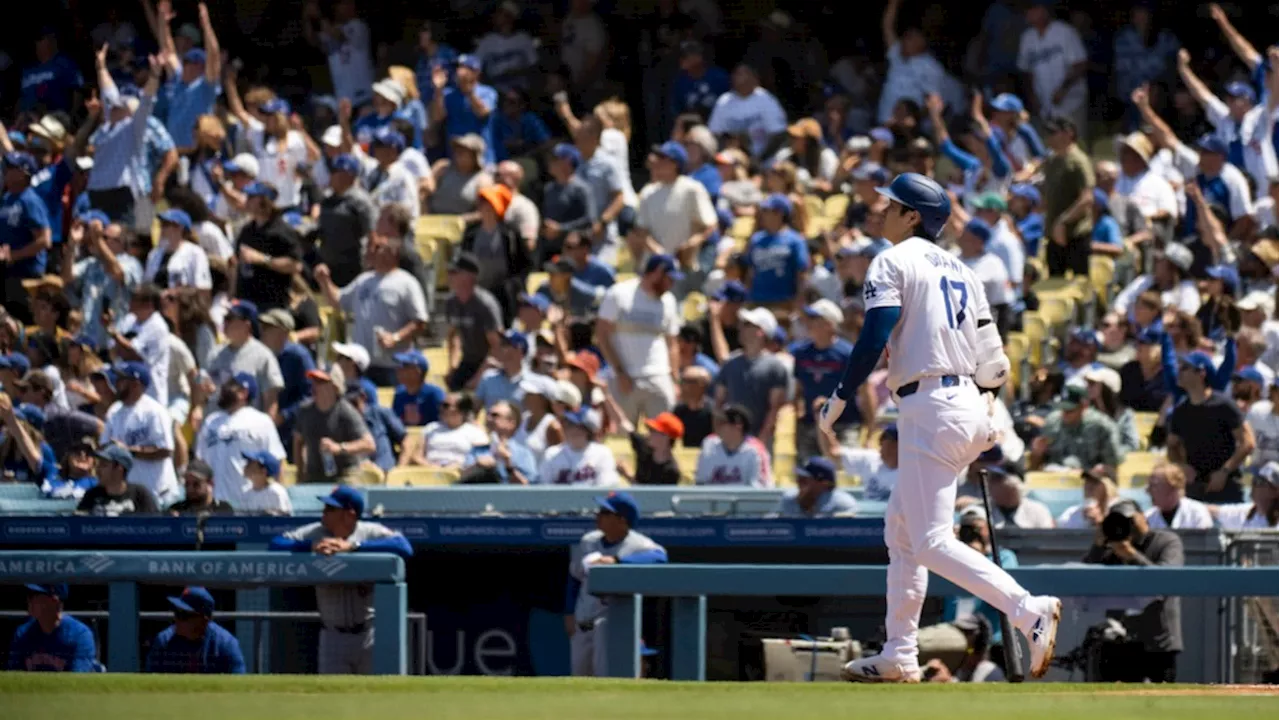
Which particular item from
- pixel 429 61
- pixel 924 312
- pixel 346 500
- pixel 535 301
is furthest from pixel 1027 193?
pixel 924 312

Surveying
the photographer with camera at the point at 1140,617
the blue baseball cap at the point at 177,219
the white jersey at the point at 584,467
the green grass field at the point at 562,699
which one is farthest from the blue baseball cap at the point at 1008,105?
the green grass field at the point at 562,699

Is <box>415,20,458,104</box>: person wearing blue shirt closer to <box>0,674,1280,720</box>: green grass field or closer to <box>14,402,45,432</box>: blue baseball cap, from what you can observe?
<box>14,402,45,432</box>: blue baseball cap

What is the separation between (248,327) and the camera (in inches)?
594

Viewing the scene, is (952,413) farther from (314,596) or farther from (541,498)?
(541,498)

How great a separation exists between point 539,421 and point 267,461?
1869 mm

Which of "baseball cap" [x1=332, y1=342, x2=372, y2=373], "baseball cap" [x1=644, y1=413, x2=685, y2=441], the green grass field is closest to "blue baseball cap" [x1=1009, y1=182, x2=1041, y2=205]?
"baseball cap" [x1=644, y1=413, x2=685, y2=441]

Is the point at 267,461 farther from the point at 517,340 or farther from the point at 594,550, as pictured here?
the point at 594,550

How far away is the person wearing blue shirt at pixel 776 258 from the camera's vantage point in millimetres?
15570

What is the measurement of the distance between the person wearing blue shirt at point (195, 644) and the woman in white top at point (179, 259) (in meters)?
5.95

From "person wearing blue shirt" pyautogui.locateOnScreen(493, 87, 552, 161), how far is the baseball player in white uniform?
11.0m

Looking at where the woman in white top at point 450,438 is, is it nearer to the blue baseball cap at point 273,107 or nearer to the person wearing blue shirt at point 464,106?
the person wearing blue shirt at point 464,106

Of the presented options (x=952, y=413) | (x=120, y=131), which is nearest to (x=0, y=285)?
(x=120, y=131)

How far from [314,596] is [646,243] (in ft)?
18.8

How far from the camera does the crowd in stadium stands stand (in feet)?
44.5
